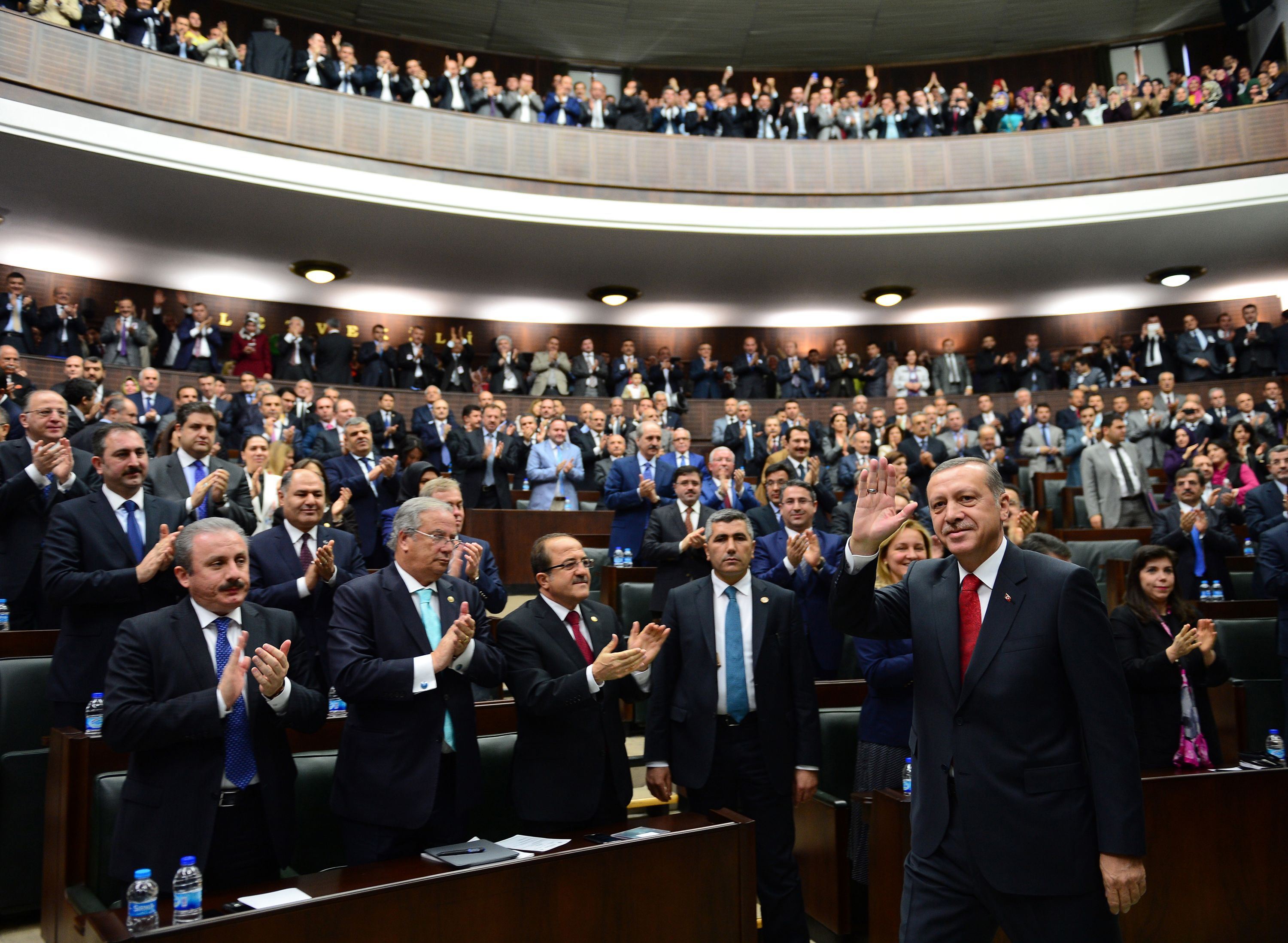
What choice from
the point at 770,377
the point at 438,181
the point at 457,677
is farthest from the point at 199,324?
the point at 457,677

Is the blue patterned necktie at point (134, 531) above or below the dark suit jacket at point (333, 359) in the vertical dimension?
below

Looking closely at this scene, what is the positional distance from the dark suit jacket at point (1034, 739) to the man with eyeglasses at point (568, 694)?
2.59 feet

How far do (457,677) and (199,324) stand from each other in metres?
7.06

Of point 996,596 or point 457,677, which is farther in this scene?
point 457,677

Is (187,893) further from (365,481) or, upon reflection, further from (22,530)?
(365,481)

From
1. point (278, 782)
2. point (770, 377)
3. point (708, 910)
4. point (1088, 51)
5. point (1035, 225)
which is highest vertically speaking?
point (1088, 51)

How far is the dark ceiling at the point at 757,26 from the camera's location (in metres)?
9.67

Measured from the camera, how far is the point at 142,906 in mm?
1610

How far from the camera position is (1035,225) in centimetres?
866

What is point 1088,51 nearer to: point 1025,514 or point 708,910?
point 1025,514

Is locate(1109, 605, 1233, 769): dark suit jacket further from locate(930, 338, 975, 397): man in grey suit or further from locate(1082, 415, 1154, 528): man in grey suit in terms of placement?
locate(930, 338, 975, 397): man in grey suit

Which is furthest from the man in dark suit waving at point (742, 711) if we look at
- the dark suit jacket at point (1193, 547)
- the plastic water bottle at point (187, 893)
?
the dark suit jacket at point (1193, 547)

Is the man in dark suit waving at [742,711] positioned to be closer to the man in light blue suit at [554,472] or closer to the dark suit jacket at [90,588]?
the dark suit jacket at [90,588]

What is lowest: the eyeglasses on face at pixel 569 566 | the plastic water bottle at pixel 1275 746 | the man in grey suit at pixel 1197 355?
the plastic water bottle at pixel 1275 746
